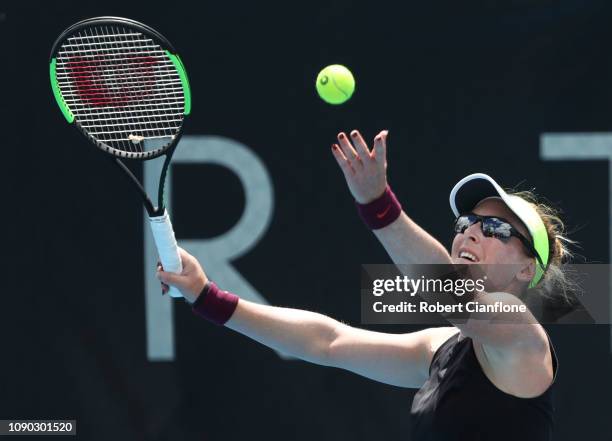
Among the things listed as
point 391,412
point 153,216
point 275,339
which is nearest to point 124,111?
point 153,216

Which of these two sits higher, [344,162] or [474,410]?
[344,162]

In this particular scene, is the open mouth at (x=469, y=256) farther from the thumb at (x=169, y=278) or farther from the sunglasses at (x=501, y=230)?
the thumb at (x=169, y=278)

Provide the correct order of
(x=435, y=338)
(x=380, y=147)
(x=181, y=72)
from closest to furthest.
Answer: (x=380, y=147) < (x=181, y=72) < (x=435, y=338)

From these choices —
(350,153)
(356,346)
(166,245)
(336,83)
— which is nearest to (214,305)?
(166,245)

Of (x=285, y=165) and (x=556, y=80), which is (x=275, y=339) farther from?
(x=556, y=80)

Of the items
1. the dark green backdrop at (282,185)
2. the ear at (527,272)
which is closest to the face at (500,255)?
the ear at (527,272)

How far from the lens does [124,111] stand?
2963 mm

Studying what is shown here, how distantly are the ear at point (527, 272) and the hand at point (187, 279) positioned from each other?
75 cm

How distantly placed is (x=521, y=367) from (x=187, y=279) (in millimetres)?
791

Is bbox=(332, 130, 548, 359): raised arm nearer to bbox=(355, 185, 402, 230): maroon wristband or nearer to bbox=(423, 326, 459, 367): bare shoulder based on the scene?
bbox=(355, 185, 402, 230): maroon wristband

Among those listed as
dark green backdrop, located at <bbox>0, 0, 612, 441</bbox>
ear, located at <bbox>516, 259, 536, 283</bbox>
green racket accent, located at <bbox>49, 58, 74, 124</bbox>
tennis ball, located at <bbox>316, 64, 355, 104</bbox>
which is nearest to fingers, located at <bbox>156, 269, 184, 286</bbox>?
green racket accent, located at <bbox>49, 58, 74, 124</bbox>

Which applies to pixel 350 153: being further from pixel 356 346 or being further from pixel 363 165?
pixel 356 346

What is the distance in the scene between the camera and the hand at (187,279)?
2488mm

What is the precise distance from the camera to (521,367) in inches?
94.6
